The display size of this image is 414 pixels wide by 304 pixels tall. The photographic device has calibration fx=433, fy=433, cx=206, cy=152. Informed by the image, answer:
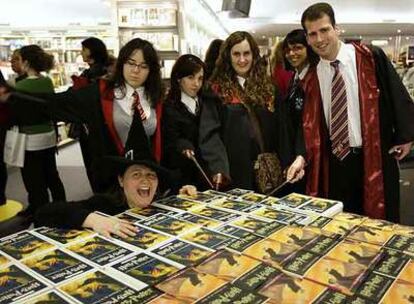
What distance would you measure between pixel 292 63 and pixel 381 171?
109 cm

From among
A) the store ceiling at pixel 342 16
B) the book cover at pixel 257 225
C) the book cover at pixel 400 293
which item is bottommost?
the book cover at pixel 400 293

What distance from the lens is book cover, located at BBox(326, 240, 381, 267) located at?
1.11 m

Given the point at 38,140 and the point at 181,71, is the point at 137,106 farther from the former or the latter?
the point at 38,140

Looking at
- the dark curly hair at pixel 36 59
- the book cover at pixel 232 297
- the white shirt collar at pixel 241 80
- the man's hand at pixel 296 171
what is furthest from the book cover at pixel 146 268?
the dark curly hair at pixel 36 59

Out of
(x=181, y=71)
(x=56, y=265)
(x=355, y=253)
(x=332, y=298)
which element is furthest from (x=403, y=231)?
(x=181, y=71)

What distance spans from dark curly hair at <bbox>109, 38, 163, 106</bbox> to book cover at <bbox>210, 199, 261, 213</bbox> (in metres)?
0.92

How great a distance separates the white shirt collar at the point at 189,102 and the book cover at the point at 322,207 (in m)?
1.10

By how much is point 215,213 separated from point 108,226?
14.9 inches

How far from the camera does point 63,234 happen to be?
132cm

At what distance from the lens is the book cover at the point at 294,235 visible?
1229mm

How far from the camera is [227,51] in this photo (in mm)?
2361

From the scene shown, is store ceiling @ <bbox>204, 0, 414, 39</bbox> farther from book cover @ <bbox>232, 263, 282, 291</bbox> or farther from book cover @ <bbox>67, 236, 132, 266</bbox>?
book cover @ <bbox>232, 263, 282, 291</bbox>

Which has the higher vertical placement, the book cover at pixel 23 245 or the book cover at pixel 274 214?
the book cover at pixel 274 214

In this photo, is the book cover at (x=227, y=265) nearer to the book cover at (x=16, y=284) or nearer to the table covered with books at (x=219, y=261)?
the table covered with books at (x=219, y=261)
